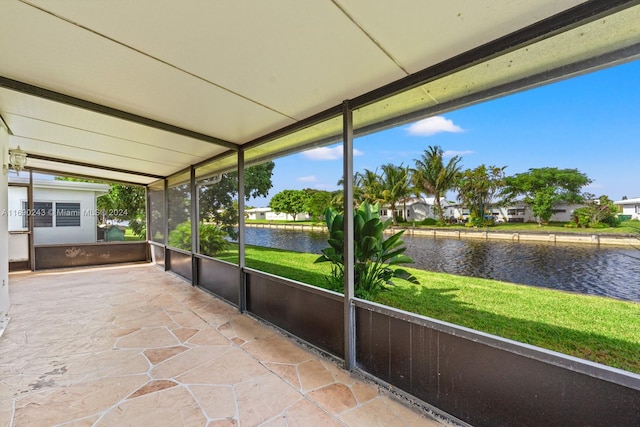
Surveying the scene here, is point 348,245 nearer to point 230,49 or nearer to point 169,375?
point 230,49

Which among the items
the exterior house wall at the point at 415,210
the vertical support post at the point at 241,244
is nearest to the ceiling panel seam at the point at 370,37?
the vertical support post at the point at 241,244

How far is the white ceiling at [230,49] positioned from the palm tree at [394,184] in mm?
4355

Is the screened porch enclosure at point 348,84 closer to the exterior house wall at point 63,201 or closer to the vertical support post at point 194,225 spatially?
the vertical support post at point 194,225

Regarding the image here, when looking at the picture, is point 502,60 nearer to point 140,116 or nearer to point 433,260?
point 140,116

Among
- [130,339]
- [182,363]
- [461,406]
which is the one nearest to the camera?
[461,406]

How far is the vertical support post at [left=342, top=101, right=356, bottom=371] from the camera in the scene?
2510mm

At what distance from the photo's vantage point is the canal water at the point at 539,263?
6098 millimetres

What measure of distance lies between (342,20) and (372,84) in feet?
2.54

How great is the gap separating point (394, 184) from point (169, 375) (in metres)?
6.15

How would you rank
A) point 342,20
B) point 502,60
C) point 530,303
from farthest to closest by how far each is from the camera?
1. point 530,303
2. point 502,60
3. point 342,20

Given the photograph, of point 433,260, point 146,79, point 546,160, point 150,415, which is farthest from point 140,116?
point 433,260

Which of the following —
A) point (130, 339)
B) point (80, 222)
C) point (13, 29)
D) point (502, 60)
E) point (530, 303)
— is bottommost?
point (530, 303)

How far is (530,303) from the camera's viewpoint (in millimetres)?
5762

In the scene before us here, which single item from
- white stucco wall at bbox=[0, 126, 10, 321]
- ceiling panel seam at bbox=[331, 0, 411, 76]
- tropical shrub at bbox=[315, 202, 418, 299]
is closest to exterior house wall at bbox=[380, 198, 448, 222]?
tropical shrub at bbox=[315, 202, 418, 299]
